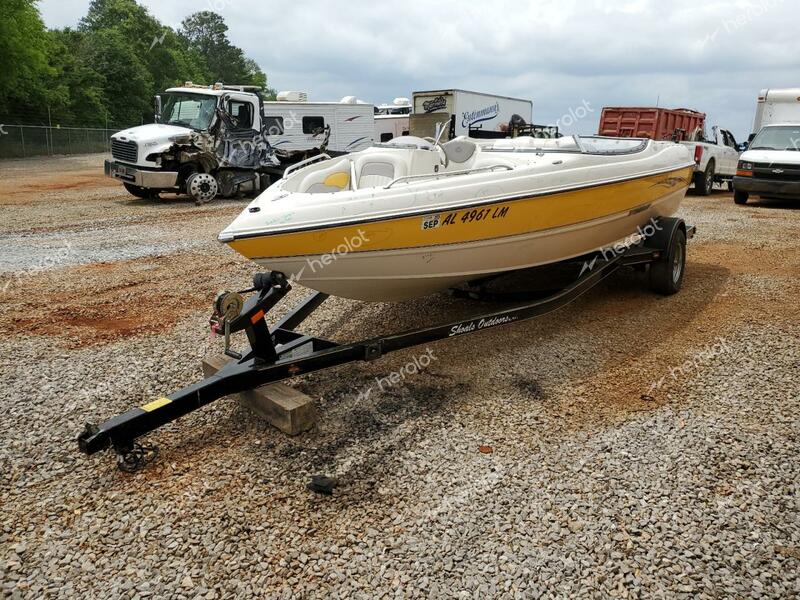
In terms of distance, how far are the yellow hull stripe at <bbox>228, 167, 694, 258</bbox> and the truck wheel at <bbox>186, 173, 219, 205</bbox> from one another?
9.39 m

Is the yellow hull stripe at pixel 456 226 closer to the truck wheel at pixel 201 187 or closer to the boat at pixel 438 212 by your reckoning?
the boat at pixel 438 212

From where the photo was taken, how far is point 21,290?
19.2ft

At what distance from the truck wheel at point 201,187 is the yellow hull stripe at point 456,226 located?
30.8 ft

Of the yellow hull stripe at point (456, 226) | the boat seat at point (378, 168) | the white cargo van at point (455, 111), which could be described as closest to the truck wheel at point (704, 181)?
the white cargo van at point (455, 111)

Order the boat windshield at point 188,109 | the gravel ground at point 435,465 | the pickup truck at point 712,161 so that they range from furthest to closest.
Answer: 1. the pickup truck at point 712,161
2. the boat windshield at point 188,109
3. the gravel ground at point 435,465

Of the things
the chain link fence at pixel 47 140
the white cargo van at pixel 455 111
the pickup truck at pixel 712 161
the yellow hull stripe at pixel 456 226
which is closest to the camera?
the yellow hull stripe at pixel 456 226

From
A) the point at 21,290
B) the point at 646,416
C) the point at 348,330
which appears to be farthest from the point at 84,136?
the point at 646,416

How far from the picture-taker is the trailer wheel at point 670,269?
5.55 metres

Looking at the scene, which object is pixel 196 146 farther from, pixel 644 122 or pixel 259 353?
pixel 644 122

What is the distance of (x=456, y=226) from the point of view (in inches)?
148

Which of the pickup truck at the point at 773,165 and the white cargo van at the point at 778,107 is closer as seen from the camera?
the pickup truck at the point at 773,165

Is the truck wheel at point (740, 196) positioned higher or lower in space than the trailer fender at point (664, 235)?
higher

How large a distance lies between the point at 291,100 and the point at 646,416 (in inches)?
663

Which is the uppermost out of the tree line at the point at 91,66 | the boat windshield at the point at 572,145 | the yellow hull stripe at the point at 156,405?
the tree line at the point at 91,66
